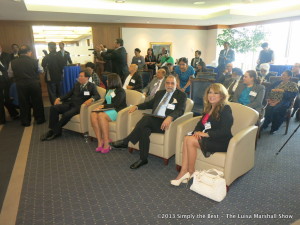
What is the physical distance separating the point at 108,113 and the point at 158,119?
0.96m

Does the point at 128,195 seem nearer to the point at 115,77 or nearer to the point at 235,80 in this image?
the point at 115,77

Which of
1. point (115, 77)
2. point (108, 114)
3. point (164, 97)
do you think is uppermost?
point (115, 77)

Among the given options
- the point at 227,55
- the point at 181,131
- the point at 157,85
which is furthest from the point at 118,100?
the point at 227,55

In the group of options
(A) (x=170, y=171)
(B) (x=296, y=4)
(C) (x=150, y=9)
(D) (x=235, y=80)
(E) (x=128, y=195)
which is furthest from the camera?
(C) (x=150, y=9)

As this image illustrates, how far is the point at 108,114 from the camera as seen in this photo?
151 inches

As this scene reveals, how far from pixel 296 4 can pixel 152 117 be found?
23.1 feet

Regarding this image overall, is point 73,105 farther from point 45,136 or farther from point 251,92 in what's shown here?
point 251,92

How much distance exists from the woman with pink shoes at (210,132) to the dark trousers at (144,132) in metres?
0.59

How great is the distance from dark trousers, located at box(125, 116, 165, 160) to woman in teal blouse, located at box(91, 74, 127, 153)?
0.64m

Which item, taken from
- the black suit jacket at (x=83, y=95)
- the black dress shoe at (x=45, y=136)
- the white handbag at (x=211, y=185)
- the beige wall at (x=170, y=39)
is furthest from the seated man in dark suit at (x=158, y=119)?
the beige wall at (x=170, y=39)

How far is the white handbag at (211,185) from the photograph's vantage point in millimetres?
2459

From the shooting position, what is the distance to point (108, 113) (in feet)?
12.6

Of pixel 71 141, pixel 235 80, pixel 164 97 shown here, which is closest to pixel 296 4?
pixel 235 80

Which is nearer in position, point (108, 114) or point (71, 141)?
point (108, 114)
